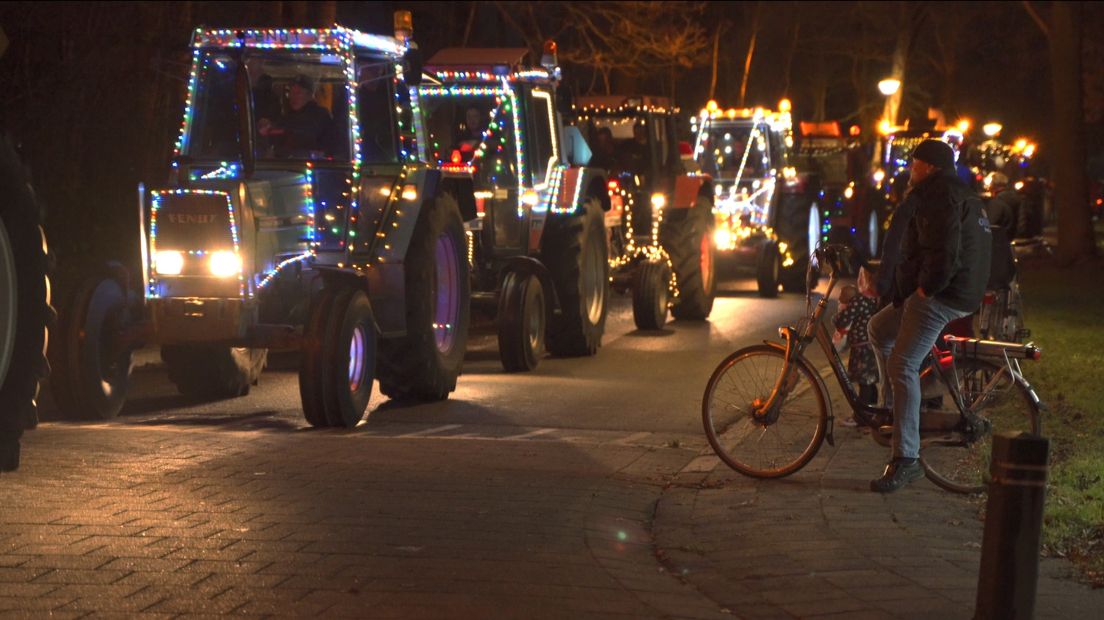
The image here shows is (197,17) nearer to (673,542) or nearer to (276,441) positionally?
(276,441)

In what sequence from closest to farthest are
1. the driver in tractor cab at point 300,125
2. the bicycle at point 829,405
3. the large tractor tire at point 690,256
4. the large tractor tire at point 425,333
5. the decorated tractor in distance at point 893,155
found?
the bicycle at point 829,405 → the driver in tractor cab at point 300,125 → the large tractor tire at point 425,333 → the large tractor tire at point 690,256 → the decorated tractor in distance at point 893,155

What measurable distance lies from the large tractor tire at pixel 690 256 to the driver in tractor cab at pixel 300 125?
822 cm

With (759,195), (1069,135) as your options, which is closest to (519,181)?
(759,195)

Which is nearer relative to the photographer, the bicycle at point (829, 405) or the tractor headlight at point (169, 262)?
the bicycle at point (829, 405)

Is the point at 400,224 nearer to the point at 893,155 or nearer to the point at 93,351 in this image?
the point at 93,351

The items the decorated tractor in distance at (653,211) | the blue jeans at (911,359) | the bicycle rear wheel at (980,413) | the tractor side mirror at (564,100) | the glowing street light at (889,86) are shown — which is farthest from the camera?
the glowing street light at (889,86)

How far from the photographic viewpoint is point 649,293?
19078mm

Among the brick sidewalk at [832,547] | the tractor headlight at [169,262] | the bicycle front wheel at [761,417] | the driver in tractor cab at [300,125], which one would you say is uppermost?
the driver in tractor cab at [300,125]

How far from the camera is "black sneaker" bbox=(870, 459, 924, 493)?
357 inches

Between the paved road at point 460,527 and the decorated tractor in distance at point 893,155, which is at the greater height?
the decorated tractor in distance at point 893,155

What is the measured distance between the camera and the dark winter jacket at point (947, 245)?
8867 millimetres

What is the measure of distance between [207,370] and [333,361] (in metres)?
2.11

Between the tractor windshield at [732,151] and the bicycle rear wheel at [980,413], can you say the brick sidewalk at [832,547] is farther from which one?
the tractor windshield at [732,151]

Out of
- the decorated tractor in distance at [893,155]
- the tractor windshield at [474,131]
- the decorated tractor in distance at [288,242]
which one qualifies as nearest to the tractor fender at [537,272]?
the tractor windshield at [474,131]
